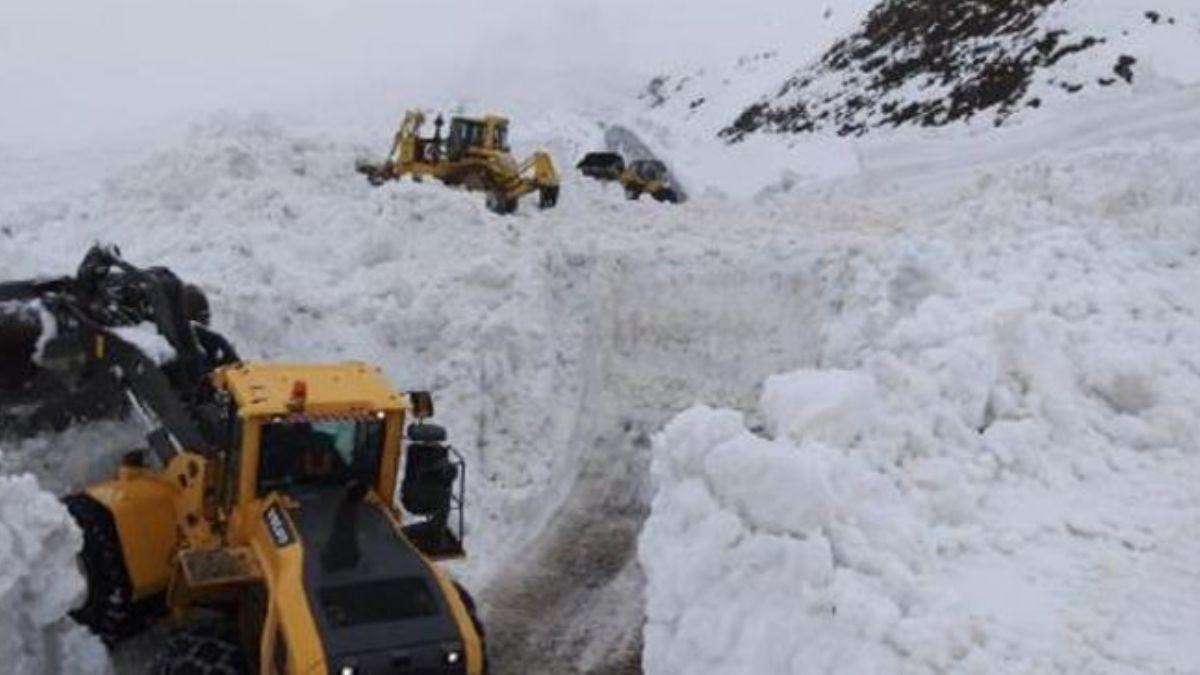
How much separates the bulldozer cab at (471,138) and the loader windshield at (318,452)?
56.0 feet

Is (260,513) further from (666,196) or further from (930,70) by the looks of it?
(930,70)

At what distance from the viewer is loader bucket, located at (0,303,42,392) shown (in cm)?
1025

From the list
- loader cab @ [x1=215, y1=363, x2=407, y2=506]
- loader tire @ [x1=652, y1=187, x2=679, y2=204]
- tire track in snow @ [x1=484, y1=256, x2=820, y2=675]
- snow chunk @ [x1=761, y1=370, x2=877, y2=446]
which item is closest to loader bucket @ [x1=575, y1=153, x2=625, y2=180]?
loader tire @ [x1=652, y1=187, x2=679, y2=204]

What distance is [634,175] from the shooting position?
29.5 meters

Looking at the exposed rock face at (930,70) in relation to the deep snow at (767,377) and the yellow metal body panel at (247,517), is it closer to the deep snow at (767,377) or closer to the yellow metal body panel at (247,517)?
the deep snow at (767,377)

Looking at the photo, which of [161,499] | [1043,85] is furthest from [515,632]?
[1043,85]

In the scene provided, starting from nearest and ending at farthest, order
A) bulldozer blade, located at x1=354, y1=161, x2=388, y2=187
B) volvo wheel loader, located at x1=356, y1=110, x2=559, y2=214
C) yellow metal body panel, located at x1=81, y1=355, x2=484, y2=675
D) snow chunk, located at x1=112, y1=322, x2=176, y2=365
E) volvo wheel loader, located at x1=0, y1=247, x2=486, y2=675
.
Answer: volvo wheel loader, located at x1=0, y1=247, x2=486, y2=675 < yellow metal body panel, located at x1=81, y1=355, x2=484, y2=675 < snow chunk, located at x1=112, y1=322, x2=176, y2=365 < bulldozer blade, located at x1=354, y1=161, x2=388, y2=187 < volvo wheel loader, located at x1=356, y1=110, x2=559, y2=214

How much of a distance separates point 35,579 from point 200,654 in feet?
3.26

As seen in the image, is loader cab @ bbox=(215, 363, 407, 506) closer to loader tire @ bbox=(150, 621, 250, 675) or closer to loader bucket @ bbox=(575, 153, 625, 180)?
loader tire @ bbox=(150, 621, 250, 675)

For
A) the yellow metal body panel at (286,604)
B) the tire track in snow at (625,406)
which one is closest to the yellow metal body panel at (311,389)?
the yellow metal body panel at (286,604)

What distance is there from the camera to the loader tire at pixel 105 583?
8586 millimetres

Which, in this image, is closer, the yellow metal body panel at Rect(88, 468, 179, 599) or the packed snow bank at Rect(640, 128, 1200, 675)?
the packed snow bank at Rect(640, 128, 1200, 675)

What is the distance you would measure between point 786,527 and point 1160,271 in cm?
633

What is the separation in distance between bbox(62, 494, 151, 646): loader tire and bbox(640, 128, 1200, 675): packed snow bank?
3.33 metres
